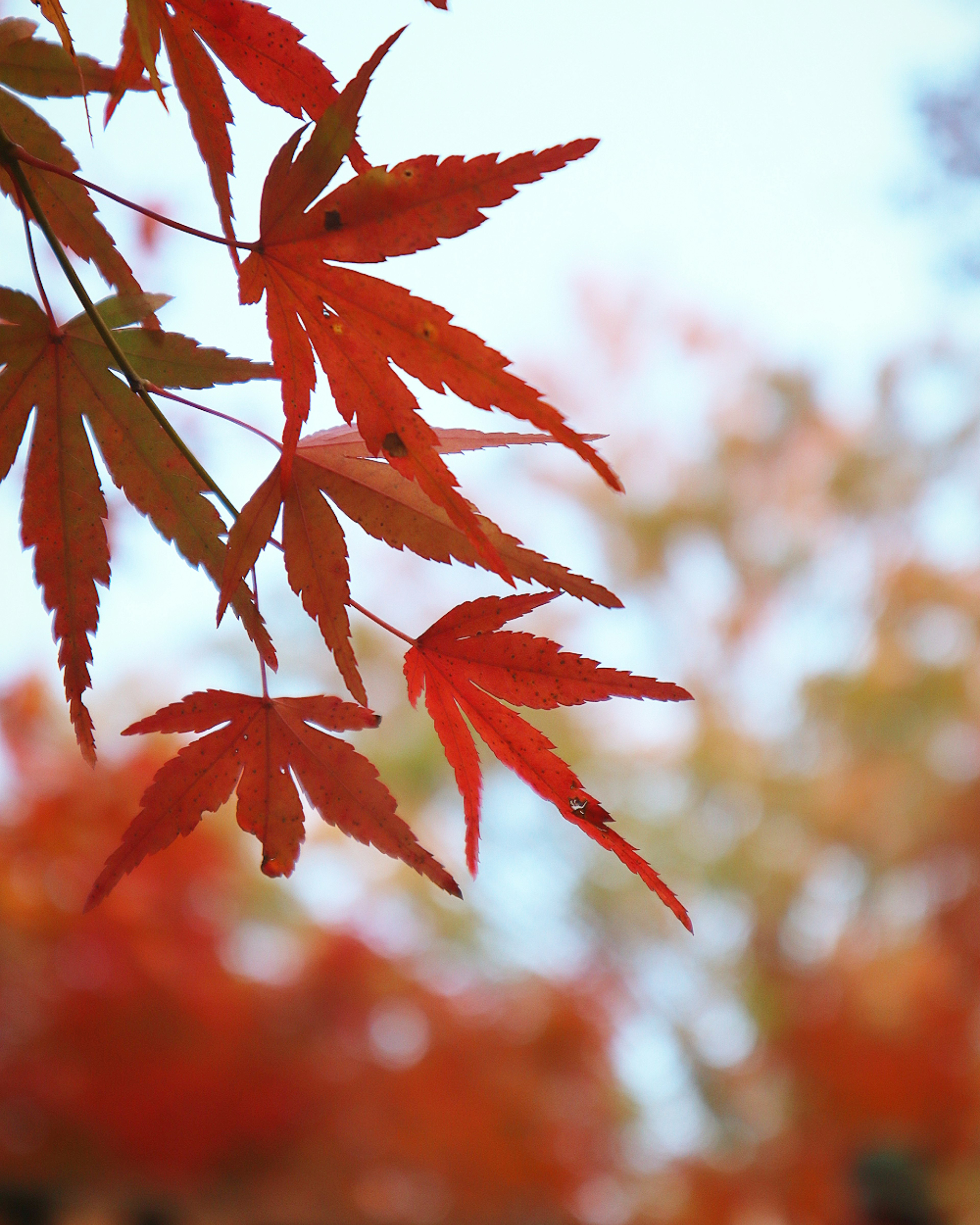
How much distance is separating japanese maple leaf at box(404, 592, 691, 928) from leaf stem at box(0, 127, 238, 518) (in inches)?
3.7

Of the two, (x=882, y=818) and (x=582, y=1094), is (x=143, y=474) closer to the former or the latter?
(x=582, y=1094)

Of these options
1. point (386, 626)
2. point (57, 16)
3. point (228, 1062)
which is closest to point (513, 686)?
point (386, 626)

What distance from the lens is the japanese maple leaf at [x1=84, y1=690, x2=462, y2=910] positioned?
386 mm

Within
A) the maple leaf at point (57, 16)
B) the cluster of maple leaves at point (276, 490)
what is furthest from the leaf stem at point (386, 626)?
the maple leaf at point (57, 16)

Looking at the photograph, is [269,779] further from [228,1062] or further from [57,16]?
[228,1062]

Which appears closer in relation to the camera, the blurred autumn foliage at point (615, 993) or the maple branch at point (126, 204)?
the maple branch at point (126, 204)

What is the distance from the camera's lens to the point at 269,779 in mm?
401

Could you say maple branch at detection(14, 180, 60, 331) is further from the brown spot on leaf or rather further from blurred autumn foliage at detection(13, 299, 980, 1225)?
blurred autumn foliage at detection(13, 299, 980, 1225)

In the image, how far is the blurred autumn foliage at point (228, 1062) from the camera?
3889 millimetres

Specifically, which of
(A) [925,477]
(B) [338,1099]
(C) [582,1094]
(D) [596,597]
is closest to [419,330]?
(D) [596,597]

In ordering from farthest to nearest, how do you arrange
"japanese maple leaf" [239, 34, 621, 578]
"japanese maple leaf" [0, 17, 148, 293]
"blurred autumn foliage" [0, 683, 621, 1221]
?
"blurred autumn foliage" [0, 683, 621, 1221] < "japanese maple leaf" [0, 17, 148, 293] < "japanese maple leaf" [239, 34, 621, 578]

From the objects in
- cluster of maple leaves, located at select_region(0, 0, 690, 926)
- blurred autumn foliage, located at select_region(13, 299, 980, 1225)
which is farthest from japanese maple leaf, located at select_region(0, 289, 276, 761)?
blurred autumn foliage, located at select_region(13, 299, 980, 1225)

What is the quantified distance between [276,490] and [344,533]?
0.10ft

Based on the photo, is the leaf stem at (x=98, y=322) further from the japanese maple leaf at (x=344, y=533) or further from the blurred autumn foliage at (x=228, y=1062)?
the blurred autumn foliage at (x=228, y=1062)
